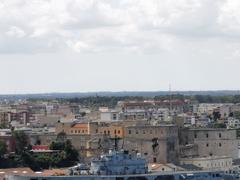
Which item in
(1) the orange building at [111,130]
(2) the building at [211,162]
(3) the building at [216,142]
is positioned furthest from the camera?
(1) the orange building at [111,130]

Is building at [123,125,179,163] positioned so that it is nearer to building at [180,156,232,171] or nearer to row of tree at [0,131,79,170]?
building at [180,156,232,171]

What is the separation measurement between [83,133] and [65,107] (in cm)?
7952

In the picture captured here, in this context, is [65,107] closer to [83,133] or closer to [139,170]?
[83,133]

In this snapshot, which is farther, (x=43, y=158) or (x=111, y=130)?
(x=111, y=130)

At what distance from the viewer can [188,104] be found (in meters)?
187

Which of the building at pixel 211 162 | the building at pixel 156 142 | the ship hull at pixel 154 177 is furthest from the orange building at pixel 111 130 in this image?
the ship hull at pixel 154 177

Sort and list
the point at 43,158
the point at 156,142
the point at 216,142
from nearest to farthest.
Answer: the point at 43,158, the point at 156,142, the point at 216,142

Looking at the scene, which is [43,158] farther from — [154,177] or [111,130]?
[154,177]

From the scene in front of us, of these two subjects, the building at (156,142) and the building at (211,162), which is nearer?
the building at (211,162)

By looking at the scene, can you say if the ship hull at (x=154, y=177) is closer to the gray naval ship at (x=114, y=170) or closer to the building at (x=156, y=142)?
the gray naval ship at (x=114, y=170)

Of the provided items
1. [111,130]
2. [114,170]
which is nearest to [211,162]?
[111,130]

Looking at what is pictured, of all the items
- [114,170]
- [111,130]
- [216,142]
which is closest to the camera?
[114,170]

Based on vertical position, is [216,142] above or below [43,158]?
above

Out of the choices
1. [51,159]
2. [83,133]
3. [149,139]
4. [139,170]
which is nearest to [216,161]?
[149,139]
